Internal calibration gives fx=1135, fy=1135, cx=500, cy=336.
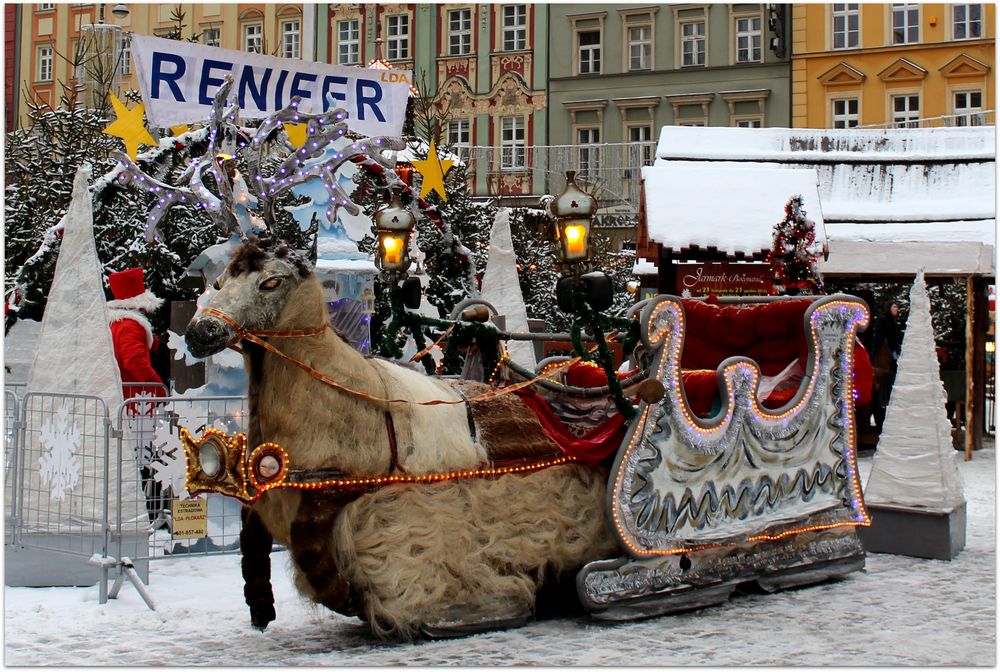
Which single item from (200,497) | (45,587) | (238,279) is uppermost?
(238,279)

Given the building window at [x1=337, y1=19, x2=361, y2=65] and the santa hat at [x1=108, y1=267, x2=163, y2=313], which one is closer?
the santa hat at [x1=108, y1=267, x2=163, y2=313]

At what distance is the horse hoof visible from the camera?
6.41 m

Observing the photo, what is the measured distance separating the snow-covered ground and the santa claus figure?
6.51ft

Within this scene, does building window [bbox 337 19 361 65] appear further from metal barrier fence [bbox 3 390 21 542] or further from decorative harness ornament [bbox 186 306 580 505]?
decorative harness ornament [bbox 186 306 580 505]

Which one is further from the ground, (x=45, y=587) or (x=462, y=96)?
(x=462, y=96)

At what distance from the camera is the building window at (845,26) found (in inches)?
1340

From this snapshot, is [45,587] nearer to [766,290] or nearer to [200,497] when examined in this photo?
[200,497]

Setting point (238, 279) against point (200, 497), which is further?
point (200, 497)

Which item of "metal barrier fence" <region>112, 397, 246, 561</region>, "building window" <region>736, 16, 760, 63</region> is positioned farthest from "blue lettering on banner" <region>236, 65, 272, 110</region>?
"building window" <region>736, 16, 760, 63</region>

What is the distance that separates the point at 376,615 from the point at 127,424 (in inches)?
108

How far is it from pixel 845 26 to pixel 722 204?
2236cm

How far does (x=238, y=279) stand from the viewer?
19.9 feet

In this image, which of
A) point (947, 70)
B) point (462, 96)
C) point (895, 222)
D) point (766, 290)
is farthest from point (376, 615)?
point (462, 96)

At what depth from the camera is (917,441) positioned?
9289 mm
